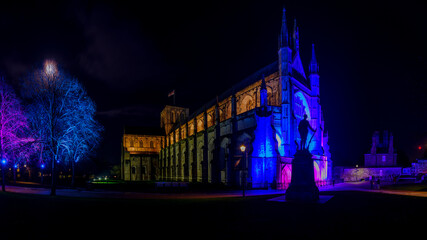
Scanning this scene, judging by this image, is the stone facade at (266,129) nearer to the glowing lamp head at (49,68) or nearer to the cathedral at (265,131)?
the cathedral at (265,131)

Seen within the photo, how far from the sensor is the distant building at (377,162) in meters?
55.9

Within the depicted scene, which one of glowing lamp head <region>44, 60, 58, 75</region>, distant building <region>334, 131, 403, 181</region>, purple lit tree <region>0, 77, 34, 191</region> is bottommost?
distant building <region>334, 131, 403, 181</region>

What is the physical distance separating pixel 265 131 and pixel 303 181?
1525 cm

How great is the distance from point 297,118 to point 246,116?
7521mm

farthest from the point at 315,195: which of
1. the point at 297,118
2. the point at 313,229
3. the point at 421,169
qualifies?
the point at 421,169

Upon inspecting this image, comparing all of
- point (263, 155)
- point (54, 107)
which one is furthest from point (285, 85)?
point (54, 107)

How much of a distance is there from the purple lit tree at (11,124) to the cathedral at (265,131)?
1869cm

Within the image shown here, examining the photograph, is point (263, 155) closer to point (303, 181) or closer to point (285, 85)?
point (285, 85)

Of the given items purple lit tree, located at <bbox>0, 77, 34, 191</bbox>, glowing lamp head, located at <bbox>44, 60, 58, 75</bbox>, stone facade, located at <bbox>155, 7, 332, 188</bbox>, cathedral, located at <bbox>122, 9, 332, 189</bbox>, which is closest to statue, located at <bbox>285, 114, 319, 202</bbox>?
stone facade, located at <bbox>155, 7, 332, 188</bbox>

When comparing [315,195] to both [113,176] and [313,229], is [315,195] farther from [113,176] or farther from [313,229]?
[113,176]

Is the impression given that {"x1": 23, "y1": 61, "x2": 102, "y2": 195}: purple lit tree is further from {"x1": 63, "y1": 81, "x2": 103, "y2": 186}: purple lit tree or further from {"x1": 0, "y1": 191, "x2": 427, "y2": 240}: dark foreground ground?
{"x1": 0, "y1": 191, "x2": 427, "y2": 240}: dark foreground ground

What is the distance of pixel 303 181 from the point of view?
50.8 feet

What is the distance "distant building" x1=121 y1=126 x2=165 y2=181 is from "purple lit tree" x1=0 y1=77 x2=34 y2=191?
47881 mm

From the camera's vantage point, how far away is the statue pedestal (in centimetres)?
1517
